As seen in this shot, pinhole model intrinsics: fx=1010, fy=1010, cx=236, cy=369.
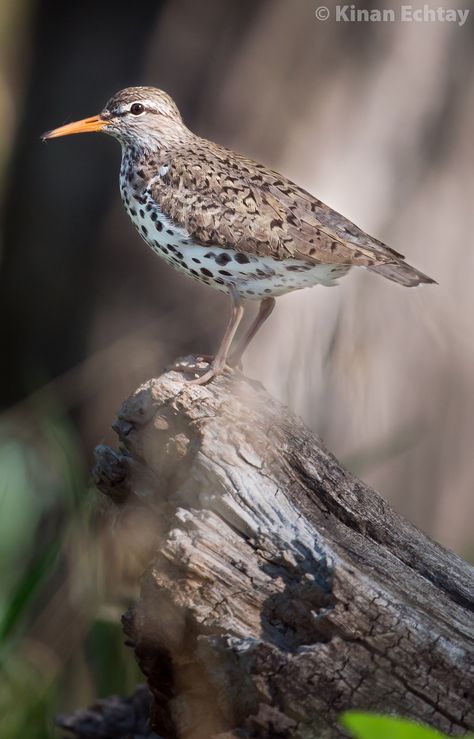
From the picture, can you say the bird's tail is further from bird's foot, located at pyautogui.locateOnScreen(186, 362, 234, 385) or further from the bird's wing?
bird's foot, located at pyautogui.locateOnScreen(186, 362, 234, 385)

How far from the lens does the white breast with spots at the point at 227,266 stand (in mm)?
5703

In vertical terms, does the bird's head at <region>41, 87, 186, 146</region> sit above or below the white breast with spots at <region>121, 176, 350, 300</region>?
above

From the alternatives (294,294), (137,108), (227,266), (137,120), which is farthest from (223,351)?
(294,294)

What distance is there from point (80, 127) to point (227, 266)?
5.05 ft

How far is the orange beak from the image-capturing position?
6359 mm

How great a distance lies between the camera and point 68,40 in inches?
349

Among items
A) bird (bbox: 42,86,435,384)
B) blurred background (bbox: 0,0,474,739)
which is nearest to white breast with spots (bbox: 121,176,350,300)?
bird (bbox: 42,86,435,384)

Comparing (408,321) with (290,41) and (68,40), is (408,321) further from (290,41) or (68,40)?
(68,40)

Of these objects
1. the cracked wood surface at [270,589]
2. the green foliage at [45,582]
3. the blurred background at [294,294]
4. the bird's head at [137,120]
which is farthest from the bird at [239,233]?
the blurred background at [294,294]

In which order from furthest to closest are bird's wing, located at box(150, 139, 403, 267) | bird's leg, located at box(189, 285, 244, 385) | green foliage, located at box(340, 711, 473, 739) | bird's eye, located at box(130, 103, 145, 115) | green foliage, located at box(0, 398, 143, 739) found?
bird's eye, located at box(130, 103, 145, 115) < bird's wing, located at box(150, 139, 403, 267) < green foliage, located at box(0, 398, 143, 739) < bird's leg, located at box(189, 285, 244, 385) < green foliage, located at box(340, 711, 473, 739)

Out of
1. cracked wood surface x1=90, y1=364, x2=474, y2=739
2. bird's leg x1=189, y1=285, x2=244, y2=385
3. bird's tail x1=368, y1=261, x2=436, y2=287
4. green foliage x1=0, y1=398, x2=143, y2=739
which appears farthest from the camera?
bird's tail x1=368, y1=261, x2=436, y2=287

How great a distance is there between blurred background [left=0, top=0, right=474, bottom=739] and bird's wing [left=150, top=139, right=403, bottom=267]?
5.22ft

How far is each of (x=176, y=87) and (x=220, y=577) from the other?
531cm

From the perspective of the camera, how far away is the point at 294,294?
7.94 meters
